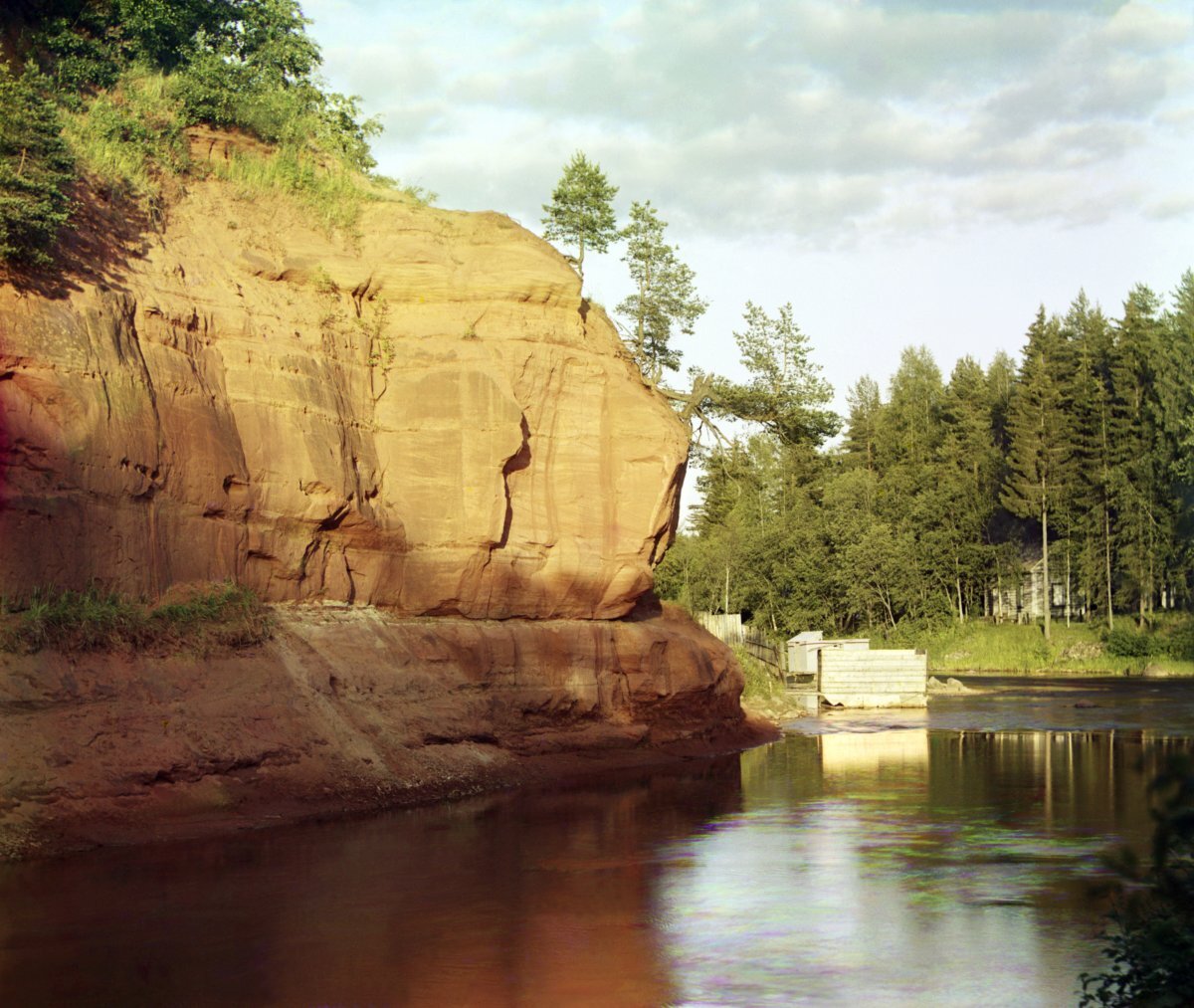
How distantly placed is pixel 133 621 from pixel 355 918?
278 inches

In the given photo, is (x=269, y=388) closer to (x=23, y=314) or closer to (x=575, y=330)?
(x=23, y=314)

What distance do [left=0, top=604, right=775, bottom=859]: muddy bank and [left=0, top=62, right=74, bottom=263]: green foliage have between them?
6299 mm

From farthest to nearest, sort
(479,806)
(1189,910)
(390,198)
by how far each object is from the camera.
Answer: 1. (390,198)
2. (479,806)
3. (1189,910)

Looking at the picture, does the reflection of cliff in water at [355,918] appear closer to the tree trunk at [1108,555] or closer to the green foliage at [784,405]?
the green foliage at [784,405]

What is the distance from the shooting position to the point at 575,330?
2716 centimetres

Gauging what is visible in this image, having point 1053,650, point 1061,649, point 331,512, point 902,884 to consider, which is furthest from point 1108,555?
point 902,884

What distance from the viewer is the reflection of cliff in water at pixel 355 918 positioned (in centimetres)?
1060

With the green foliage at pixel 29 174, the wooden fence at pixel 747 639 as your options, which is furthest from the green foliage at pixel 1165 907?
the wooden fence at pixel 747 639

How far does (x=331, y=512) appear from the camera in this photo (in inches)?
882

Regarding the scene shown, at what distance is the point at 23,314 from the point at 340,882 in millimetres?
9671

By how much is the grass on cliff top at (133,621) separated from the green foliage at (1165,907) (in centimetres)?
1384

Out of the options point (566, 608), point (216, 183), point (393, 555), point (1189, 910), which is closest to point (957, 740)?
point (566, 608)

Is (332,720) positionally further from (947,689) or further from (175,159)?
(947,689)

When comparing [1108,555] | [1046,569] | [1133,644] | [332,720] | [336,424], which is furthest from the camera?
[1046,569]
